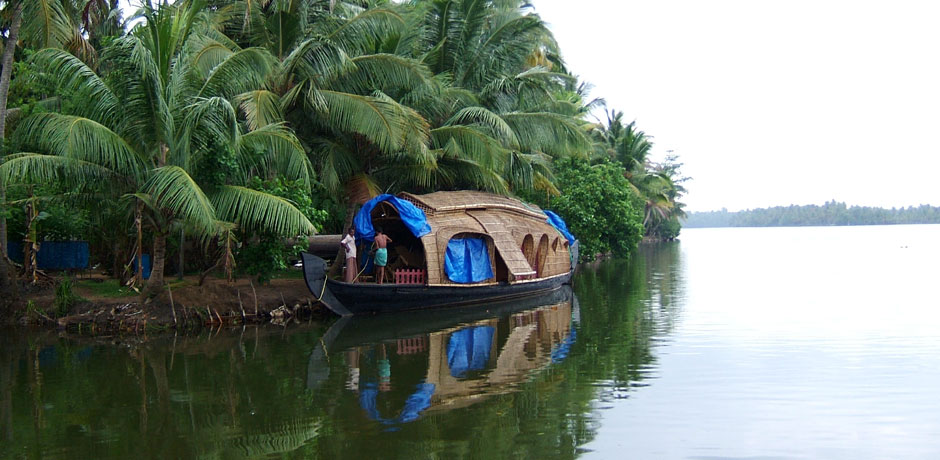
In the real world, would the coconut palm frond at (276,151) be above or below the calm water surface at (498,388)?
above

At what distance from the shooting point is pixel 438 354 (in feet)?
32.0

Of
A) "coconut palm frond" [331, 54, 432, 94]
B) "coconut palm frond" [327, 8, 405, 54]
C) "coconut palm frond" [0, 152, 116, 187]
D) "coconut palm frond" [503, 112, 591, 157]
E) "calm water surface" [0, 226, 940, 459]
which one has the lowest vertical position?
"calm water surface" [0, 226, 940, 459]

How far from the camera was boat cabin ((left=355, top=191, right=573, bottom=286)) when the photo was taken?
13875mm

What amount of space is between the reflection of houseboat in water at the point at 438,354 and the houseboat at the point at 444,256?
393 millimetres

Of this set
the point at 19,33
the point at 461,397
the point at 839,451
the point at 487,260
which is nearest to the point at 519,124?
the point at 487,260

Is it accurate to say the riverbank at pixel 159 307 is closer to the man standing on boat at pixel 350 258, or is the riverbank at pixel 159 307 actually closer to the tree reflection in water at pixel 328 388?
the tree reflection in water at pixel 328 388

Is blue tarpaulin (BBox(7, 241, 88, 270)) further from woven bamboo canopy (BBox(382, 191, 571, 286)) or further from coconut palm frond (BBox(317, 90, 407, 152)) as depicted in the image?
woven bamboo canopy (BBox(382, 191, 571, 286))

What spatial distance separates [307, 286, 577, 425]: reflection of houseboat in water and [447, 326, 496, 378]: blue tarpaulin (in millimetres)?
11

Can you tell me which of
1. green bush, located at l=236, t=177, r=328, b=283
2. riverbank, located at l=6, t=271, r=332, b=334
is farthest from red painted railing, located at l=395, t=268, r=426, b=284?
green bush, located at l=236, t=177, r=328, b=283

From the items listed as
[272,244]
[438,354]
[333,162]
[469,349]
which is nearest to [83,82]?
[272,244]

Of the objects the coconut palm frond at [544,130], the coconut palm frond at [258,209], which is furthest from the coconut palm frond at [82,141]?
the coconut palm frond at [544,130]

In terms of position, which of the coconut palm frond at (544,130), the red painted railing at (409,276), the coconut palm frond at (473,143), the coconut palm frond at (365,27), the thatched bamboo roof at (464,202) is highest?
the coconut palm frond at (365,27)

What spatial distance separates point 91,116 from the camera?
11.5 metres

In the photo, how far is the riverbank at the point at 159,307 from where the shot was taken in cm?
1155
